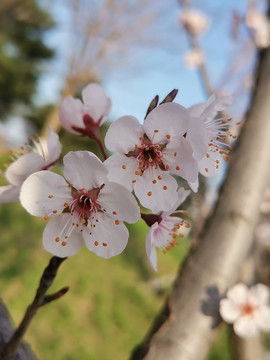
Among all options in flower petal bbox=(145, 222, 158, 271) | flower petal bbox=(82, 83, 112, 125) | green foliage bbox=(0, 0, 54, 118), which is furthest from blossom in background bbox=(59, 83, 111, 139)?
green foliage bbox=(0, 0, 54, 118)

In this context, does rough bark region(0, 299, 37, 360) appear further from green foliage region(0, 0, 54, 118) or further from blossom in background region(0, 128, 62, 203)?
green foliage region(0, 0, 54, 118)

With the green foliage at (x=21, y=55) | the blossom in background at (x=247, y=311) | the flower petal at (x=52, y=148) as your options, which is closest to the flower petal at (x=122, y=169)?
the flower petal at (x=52, y=148)

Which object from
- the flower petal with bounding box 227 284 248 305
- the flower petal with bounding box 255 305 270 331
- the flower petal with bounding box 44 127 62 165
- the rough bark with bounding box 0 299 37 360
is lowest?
the flower petal with bounding box 255 305 270 331

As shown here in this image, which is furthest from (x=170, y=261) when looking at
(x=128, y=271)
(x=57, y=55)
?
(x=57, y=55)

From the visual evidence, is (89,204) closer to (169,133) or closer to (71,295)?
(169,133)

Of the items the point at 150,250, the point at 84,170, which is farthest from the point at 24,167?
the point at 150,250

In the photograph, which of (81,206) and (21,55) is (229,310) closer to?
(81,206)

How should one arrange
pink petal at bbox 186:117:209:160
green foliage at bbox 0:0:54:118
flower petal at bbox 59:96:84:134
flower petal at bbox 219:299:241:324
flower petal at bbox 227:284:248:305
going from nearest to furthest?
pink petal at bbox 186:117:209:160, flower petal at bbox 59:96:84:134, flower petal at bbox 219:299:241:324, flower petal at bbox 227:284:248:305, green foliage at bbox 0:0:54:118

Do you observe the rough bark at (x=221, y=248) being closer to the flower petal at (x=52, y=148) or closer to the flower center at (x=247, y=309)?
the flower center at (x=247, y=309)
